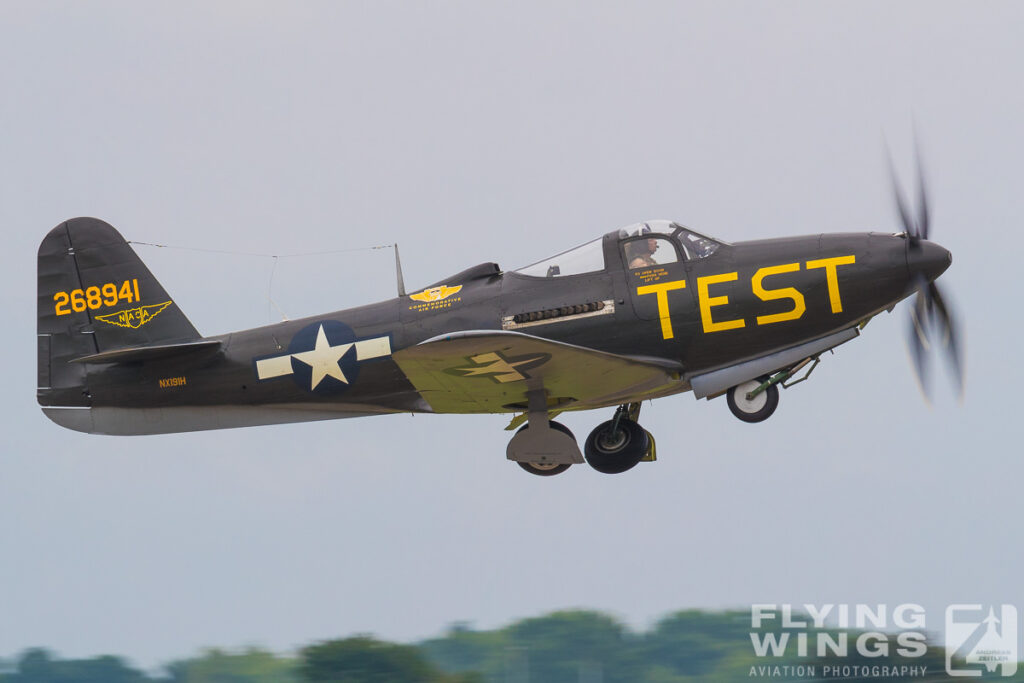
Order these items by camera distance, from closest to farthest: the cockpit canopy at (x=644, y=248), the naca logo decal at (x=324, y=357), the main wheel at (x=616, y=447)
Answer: the cockpit canopy at (x=644, y=248) < the naca logo decal at (x=324, y=357) < the main wheel at (x=616, y=447)

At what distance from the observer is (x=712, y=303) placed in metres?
15.0

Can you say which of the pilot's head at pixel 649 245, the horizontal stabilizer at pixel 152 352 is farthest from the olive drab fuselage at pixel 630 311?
the horizontal stabilizer at pixel 152 352

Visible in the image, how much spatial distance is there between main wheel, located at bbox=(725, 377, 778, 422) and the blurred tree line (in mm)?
14320

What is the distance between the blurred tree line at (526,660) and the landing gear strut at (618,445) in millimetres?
12578

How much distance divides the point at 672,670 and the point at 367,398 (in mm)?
20740

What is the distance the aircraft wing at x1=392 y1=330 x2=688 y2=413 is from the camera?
14062 mm

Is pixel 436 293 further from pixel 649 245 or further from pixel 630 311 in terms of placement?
pixel 649 245

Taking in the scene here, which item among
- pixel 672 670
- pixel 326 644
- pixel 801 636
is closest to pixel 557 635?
pixel 672 670

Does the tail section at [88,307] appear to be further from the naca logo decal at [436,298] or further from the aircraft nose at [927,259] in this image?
the aircraft nose at [927,259]

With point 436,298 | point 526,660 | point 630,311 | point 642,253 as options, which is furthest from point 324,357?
point 526,660

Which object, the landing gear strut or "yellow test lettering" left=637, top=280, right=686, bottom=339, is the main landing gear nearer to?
the landing gear strut

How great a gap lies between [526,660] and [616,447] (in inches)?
680

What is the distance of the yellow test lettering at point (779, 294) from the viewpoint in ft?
48.9

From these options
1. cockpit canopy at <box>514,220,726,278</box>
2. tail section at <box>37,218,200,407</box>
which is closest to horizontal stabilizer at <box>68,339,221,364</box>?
tail section at <box>37,218,200,407</box>
